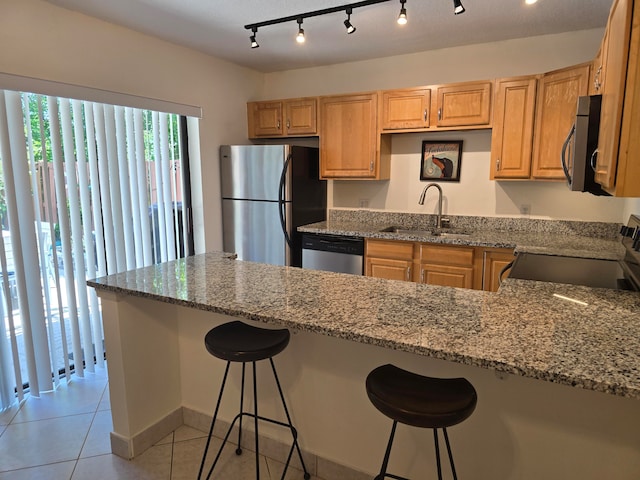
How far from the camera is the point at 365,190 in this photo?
13.3ft

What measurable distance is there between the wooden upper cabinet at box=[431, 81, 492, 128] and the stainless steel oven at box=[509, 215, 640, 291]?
127cm

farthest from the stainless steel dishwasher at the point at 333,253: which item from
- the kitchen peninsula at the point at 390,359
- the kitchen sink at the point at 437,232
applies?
the kitchen peninsula at the point at 390,359

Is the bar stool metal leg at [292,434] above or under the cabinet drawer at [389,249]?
under

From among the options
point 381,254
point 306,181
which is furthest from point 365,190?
point 381,254

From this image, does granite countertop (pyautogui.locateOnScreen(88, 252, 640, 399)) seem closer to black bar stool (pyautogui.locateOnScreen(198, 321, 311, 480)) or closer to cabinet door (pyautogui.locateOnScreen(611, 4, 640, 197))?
black bar stool (pyautogui.locateOnScreen(198, 321, 311, 480))

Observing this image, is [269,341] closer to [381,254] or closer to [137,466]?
[137,466]

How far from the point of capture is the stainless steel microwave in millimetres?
1587

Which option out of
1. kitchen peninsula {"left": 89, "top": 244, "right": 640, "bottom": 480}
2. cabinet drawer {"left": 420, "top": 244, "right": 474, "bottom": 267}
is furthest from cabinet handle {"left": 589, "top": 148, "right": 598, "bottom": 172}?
cabinet drawer {"left": 420, "top": 244, "right": 474, "bottom": 267}

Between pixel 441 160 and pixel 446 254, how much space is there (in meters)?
0.98

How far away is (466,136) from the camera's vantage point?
3570 millimetres

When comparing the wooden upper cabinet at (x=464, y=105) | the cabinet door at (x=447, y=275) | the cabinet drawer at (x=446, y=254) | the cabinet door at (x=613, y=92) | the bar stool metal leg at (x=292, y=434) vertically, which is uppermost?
the wooden upper cabinet at (x=464, y=105)

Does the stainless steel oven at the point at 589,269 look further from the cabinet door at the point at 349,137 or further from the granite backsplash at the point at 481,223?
the cabinet door at the point at 349,137

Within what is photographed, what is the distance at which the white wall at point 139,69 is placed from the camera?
2.45 m

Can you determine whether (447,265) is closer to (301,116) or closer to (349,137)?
(349,137)
